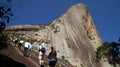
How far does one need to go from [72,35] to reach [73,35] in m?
0.35

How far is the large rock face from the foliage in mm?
1404

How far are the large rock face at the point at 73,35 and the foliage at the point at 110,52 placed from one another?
1.40 meters

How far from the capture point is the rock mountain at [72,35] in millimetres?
55750

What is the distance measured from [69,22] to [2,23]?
4558 cm

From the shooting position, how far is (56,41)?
57.9 meters

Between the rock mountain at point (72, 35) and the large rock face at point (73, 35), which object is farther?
the large rock face at point (73, 35)

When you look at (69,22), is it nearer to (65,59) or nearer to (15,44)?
(65,59)

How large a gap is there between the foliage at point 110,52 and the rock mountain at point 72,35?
1.39 meters

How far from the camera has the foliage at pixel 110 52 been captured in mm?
58156

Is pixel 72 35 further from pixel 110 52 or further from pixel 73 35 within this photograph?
pixel 110 52

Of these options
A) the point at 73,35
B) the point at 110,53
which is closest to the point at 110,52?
the point at 110,53

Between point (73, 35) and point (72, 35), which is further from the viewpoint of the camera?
point (73, 35)

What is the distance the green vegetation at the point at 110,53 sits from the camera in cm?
5816

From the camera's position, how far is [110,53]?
59.2 metres
